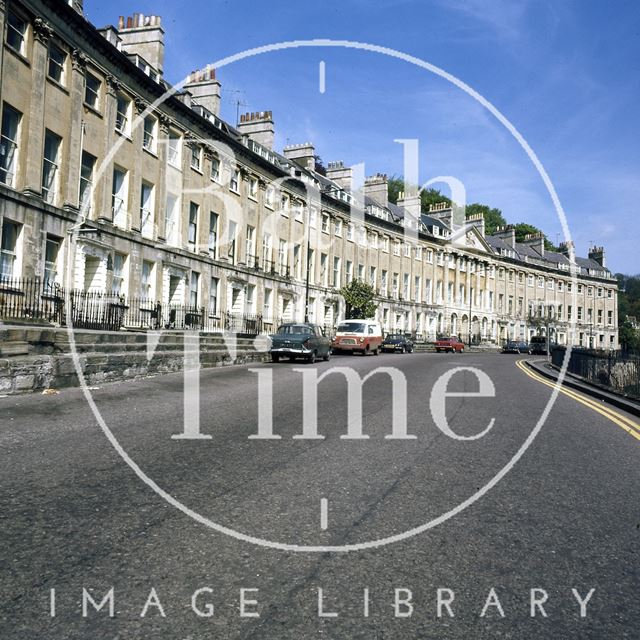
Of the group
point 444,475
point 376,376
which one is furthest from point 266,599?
point 376,376

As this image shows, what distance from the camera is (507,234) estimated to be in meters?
82.2

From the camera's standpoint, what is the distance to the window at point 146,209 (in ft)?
89.7

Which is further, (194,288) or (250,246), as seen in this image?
(250,246)

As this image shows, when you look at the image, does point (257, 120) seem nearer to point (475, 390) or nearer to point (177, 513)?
point (475, 390)

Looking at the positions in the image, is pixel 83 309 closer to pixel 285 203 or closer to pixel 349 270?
pixel 285 203

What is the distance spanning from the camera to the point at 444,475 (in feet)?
19.3

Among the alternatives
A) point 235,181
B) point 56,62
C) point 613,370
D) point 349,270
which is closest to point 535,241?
point 349,270

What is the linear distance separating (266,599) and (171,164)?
28.9 m

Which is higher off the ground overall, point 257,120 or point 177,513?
point 257,120

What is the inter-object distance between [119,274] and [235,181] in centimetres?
1310

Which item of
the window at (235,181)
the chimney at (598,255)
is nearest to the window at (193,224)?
the window at (235,181)

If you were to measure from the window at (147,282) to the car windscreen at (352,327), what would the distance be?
12.1 meters

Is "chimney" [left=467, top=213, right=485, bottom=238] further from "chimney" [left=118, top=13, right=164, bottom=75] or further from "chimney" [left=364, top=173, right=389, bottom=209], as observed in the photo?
"chimney" [left=118, top=13, right=164, bottom=75]

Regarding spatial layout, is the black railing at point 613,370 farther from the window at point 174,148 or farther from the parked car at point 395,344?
the window at point 174,148
